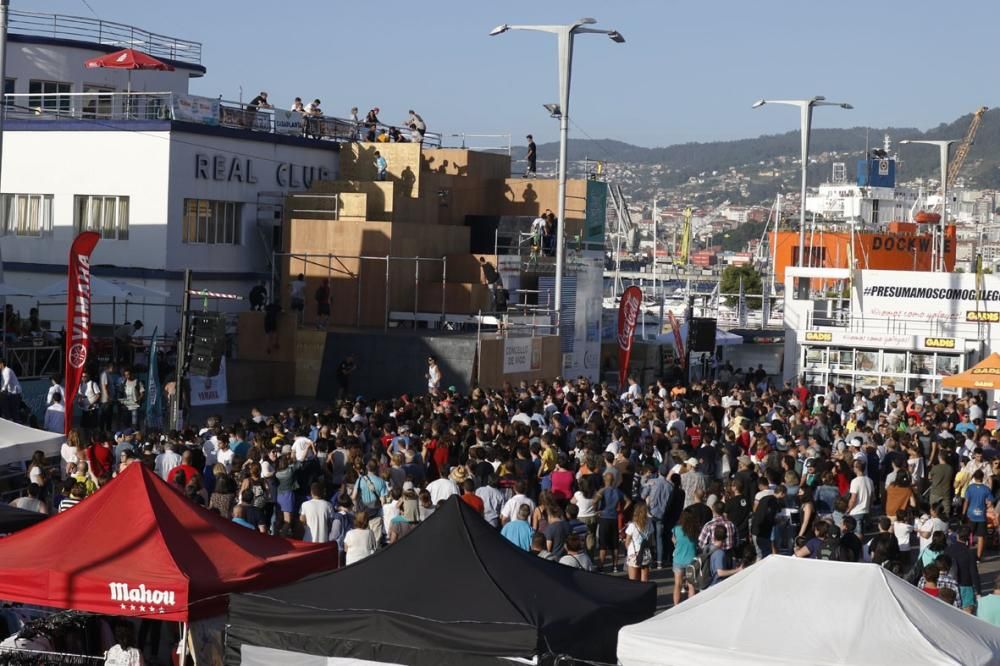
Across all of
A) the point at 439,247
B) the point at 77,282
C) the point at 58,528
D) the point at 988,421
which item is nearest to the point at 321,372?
the point at 439,247

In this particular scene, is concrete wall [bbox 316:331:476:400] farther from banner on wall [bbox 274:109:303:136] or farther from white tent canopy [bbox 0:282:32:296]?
banner on wall [bbox 274:109:303:136]

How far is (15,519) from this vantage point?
1272 cm

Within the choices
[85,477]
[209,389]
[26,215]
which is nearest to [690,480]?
[85,477]

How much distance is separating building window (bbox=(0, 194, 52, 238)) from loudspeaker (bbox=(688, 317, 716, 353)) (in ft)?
57.0

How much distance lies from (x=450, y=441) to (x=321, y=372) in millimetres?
14704

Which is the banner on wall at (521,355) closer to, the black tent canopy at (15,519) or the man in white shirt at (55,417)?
the man in white shirt at (55,417)

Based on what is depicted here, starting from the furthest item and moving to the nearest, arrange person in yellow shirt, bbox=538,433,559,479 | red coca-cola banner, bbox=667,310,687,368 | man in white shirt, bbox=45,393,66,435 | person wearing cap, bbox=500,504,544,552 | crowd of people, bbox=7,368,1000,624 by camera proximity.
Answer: red coca-cola banner, bbox=667,310,687,368
man in white shirt, bbox=45,393,66,435
person in yellow shirt, bbox=538,433,559,479
crowd of people, bbox=7,368,1000,624
person wearing cap, bbox=500,504,544,552

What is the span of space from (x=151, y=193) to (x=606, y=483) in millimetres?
21709

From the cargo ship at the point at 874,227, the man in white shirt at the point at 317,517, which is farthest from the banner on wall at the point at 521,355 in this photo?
the cargo ship at the point at 874,227

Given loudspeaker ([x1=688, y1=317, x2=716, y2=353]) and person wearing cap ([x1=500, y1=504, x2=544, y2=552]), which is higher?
loudspeaker ([x1=688, y1=317, x2=716, y2=353])

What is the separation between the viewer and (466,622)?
9.66 meters

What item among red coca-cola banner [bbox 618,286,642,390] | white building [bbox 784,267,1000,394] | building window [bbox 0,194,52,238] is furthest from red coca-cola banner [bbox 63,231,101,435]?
white building [bbox 784,267,1000,394]

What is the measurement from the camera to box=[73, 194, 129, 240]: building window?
36094 millimetres

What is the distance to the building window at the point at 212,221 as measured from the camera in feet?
120
